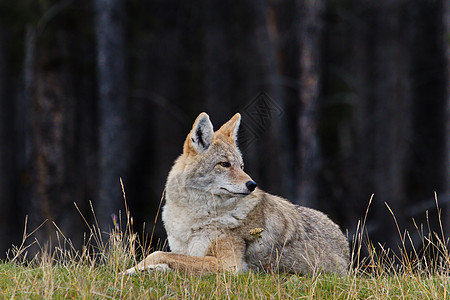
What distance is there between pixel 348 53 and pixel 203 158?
23.3 meters

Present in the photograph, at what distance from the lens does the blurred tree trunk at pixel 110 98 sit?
1495 cm

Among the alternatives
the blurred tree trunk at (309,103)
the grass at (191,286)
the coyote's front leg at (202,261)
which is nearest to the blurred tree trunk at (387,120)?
the blurred tree trunk at (309,103)

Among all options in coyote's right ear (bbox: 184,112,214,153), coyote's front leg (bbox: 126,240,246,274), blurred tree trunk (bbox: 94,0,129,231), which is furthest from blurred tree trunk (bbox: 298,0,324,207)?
coyote's front leg (bbox: 126,240,246,274)

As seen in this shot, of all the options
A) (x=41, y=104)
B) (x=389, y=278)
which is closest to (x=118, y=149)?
(x=41, y=104)

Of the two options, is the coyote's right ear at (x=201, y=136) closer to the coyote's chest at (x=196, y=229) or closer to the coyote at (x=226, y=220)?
the coyote at (x=226, y=220)

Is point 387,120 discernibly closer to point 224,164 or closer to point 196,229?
point 224,164

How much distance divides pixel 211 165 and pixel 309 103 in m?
10.1

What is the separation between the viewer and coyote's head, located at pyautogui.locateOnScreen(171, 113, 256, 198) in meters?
6.28

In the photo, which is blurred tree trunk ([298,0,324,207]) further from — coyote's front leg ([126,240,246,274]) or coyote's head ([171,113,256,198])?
coyote's front leg ([126,240,246,274])

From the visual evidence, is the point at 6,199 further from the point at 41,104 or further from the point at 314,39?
the point at 314,39

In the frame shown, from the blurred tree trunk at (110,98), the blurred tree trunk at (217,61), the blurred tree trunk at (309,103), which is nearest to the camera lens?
the blurred tree trunk at (110,98)

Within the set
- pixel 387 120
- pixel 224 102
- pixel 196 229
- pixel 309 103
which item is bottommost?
pixel 387 120

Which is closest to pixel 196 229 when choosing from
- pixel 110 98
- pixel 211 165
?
pixel 211 165

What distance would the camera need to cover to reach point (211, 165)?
651 centimetres
